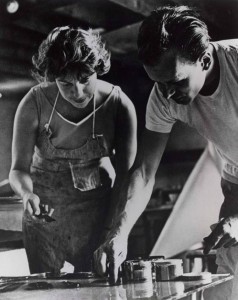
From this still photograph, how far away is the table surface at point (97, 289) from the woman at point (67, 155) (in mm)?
264

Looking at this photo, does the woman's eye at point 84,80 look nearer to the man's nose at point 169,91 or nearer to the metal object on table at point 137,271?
the man's nose at point 169,91

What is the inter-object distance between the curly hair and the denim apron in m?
0.14

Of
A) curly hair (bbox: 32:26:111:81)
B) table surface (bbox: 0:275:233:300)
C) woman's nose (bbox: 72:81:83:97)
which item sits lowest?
table surface (bbox: 0:275:233:300)

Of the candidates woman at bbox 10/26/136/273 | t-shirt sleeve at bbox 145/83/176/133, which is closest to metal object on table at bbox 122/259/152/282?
woman at bbox 10/26/136/273

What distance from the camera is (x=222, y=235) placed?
1066mm

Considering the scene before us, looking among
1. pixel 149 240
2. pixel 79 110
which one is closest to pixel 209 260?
pixel 149 240

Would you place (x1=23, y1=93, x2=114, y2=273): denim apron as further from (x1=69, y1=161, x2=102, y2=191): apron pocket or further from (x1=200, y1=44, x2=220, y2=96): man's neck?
(x1=200, y1=44, x2=220, y2=96): man's neck

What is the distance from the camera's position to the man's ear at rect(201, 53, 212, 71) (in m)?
1.21

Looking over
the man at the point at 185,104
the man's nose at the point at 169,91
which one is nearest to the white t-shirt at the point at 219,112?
the man at the point at 185,104

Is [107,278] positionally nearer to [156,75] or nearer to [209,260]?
[156,75]

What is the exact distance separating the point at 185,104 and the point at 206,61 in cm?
14

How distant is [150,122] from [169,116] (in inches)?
2.5

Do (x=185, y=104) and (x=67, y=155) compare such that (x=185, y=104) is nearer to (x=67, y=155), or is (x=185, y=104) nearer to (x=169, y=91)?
(x=169, y=91)

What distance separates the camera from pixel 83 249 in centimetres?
147
